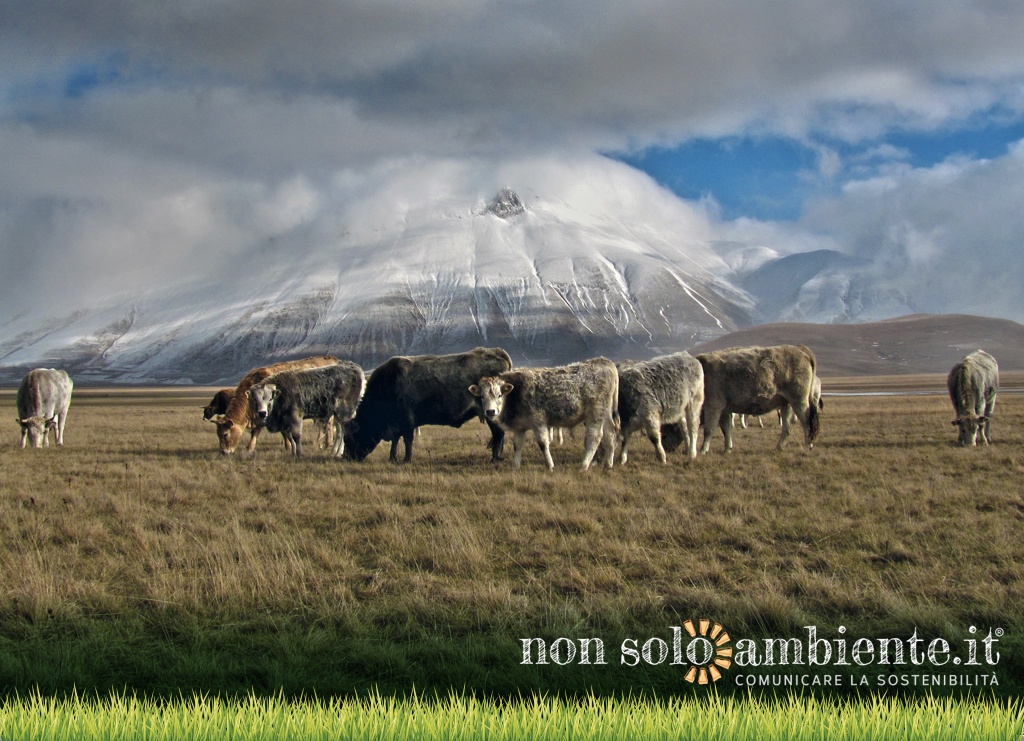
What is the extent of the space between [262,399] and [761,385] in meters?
12.9

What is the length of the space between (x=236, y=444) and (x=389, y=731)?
17504mm

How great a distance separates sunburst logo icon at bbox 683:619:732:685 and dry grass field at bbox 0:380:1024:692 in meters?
0.34

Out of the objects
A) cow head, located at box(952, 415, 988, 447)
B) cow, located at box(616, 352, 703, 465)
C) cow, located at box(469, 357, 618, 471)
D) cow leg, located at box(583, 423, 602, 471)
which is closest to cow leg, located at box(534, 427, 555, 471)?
cow, located at box(469, 357, 618, 471)

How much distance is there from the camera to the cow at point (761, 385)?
1856 cm

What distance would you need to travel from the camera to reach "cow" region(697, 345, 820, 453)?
18.6m

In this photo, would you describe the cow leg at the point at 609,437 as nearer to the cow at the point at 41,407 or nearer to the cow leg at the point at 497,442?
the cow leg at the point at 497,442

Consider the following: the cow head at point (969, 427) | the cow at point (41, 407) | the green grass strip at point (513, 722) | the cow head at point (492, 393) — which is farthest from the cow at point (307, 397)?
the cow head at point (969, 427)

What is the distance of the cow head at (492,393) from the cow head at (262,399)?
6571mm

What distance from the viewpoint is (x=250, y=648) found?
239 inches

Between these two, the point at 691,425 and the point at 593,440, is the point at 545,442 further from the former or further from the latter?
the point at 691,425

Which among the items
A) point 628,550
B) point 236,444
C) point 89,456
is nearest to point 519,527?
point 628,550

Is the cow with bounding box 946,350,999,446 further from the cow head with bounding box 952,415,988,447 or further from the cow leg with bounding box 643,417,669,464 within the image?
the cow leg with bounding box 643,417,669,464

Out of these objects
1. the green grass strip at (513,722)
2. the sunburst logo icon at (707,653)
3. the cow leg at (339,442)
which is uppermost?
the cow leg at (339,442)

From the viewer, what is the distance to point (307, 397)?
20172mm
